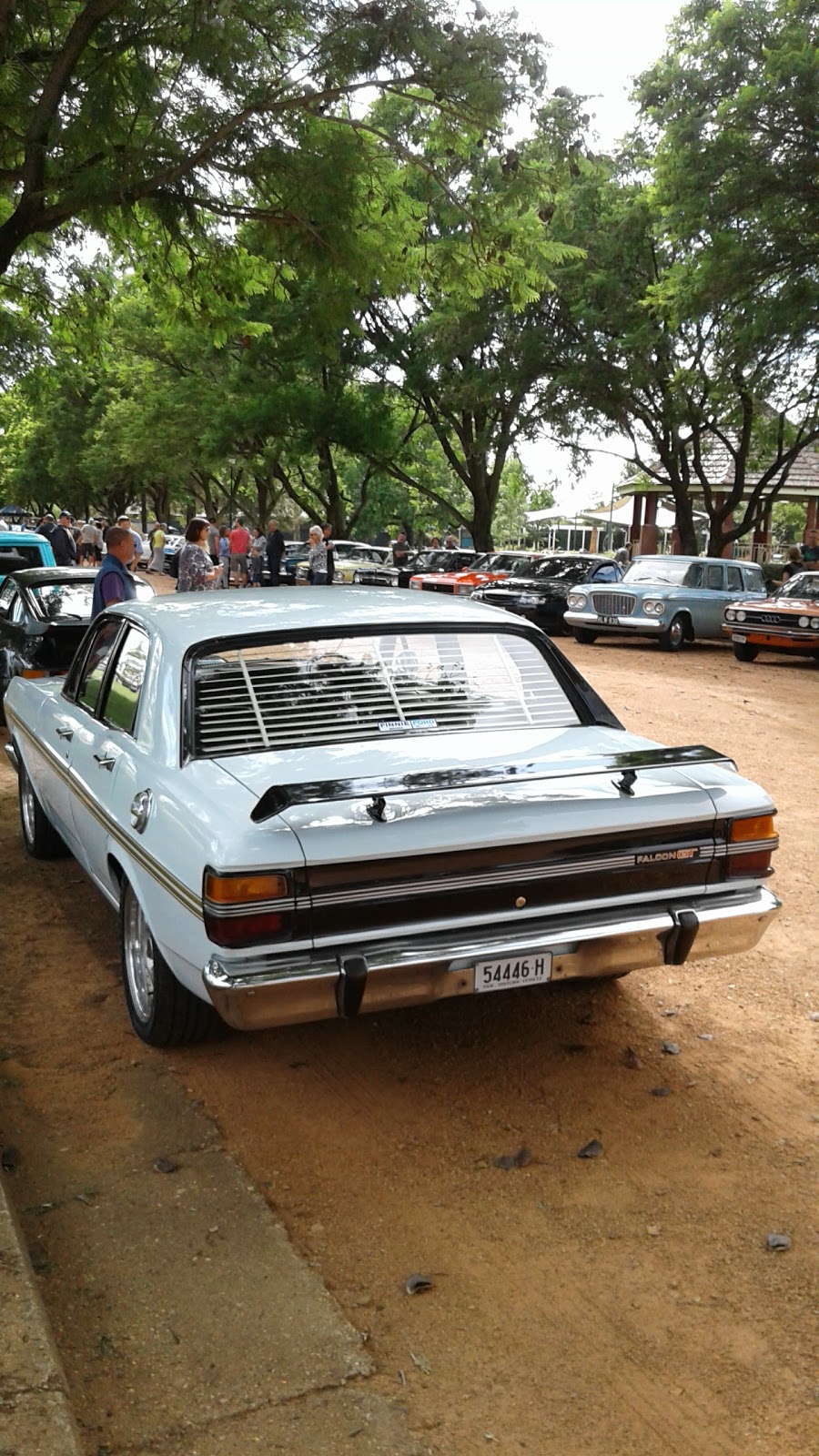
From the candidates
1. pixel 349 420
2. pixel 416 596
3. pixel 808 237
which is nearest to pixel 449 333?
pixel 349 420

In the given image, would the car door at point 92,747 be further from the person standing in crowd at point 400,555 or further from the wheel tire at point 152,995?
the person standing in crowd at point 400,555

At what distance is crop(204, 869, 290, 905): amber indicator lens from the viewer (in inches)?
134

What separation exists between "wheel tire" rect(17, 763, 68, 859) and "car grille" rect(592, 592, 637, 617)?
1421 centimetres

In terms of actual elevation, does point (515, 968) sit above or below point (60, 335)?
below

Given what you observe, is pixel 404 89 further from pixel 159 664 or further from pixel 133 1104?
pixel 133 1104

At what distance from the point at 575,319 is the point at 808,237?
8450 mm

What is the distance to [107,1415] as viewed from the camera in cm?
260

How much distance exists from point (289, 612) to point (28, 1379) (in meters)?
2.89

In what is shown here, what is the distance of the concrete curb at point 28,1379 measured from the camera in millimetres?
2285

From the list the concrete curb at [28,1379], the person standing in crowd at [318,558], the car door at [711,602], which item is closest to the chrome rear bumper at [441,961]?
the concrete curb at [28,1379]

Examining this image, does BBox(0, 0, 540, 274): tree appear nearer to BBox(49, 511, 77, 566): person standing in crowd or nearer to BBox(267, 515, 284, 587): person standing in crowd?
BBox(49, 511, 77, 566): person standing in crowd

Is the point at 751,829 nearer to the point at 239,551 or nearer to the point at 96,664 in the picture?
the point at 96,664

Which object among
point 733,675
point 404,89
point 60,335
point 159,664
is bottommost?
point 733,675

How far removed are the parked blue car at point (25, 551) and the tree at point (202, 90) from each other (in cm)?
307
